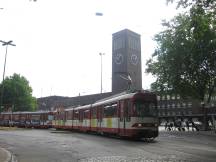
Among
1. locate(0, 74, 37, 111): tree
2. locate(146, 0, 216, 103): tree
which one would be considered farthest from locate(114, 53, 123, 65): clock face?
locate(146, 0, 216, 103): tree

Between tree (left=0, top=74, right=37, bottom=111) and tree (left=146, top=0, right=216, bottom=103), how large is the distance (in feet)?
212

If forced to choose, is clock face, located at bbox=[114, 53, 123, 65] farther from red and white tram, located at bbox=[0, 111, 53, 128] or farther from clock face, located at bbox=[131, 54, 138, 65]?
red and white tram, located at bbox=[0, 111, 53, 128]

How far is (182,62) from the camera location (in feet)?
155

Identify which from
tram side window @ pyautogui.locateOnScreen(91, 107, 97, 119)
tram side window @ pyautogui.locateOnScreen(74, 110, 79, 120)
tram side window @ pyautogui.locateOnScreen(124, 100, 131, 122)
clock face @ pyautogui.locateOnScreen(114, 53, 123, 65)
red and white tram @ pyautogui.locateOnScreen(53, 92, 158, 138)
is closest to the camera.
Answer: red and white tram @ pyautogui.locateOnScreen(53, 92, 158, 138)

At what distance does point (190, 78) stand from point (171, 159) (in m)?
35.3

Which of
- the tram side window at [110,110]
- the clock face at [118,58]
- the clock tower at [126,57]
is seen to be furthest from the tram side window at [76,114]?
the clock face at [118,58]

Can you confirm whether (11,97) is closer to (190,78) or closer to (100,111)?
(190,78)

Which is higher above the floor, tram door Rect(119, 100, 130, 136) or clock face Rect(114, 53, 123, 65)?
clock face Rect(114, 53, 123, 65)

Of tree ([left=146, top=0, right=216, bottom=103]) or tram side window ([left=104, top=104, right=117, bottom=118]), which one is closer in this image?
tram side window ([left=104, top=104, right=117, bottom=118])

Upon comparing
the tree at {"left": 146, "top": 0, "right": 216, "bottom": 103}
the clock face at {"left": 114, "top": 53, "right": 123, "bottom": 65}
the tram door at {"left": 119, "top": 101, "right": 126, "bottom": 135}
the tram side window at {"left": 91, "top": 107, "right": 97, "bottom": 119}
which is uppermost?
the clock face at {"left": 114, "top": 53, "right": 123, "bottom": 65}

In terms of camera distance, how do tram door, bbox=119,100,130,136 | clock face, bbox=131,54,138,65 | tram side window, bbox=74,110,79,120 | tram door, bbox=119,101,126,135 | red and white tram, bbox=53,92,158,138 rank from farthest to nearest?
clock face, bbox=131,54,138,65, tram side window, bbox=74,110,79,120, tram door, bbox=119,101,126,135, tram door, bbox=119,100,130,136, red and white tram, bbox=53,92,158,138

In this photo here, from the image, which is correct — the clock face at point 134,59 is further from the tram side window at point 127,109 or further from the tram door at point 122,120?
the tram side window at point 127,109

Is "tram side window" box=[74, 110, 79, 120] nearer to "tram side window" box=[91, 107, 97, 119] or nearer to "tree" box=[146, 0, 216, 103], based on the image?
"tram side window" box=[91, 107, 97, 119]

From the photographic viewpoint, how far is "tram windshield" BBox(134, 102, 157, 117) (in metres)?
26.3
